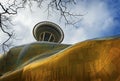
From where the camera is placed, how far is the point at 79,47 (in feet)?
28.3

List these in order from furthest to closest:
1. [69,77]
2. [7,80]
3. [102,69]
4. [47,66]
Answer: [7,80] → [47,66] → [69,77] → [102,69]

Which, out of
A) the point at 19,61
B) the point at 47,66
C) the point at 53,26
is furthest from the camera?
the point at 53,26

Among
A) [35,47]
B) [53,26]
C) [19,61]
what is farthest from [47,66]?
[53,26]

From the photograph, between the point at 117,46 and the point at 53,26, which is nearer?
the point at 117,46

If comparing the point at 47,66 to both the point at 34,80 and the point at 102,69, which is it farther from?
the point at 102,69

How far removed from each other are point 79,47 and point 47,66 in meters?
1.01

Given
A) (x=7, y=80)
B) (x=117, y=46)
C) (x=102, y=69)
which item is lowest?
(x=7, y=80)

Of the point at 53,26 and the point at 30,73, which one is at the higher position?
the point at 53,26

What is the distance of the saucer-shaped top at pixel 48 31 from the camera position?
88.1 ft

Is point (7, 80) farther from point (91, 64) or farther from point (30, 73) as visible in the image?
point (91, 64)

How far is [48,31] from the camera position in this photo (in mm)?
27547

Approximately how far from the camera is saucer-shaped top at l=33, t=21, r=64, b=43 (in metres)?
26.8

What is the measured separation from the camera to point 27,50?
17.3 m

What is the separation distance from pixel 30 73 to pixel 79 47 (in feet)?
5.23
